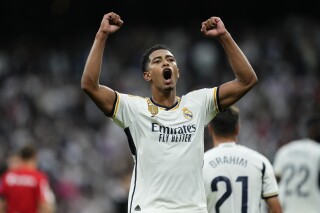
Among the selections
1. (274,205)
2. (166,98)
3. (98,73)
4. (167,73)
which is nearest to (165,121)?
(166,98)

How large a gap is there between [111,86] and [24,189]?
10.1 metres

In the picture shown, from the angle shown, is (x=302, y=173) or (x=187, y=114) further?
(x=302, y=173)

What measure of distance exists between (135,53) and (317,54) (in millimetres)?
5210

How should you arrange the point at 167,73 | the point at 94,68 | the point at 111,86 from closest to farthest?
the point at 94,68, the point at 167,73, the point at 111,86

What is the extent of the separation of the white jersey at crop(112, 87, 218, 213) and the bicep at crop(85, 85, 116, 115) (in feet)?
0.18

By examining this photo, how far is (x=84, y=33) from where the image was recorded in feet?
79.9

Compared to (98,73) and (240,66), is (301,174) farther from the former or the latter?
(98,73)

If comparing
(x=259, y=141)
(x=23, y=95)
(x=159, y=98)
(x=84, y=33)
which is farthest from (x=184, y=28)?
(x=159, y=98)

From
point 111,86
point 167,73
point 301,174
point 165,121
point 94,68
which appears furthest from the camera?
point 111,86

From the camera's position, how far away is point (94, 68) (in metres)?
5.85

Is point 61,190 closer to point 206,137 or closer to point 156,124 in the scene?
point 206,137

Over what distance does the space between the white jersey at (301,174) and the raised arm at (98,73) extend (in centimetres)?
420

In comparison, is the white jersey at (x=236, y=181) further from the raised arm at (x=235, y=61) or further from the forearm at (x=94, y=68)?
the forearm at (x=94, y=68)

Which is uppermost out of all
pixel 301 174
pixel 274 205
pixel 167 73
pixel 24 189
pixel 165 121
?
pixel 167 73
